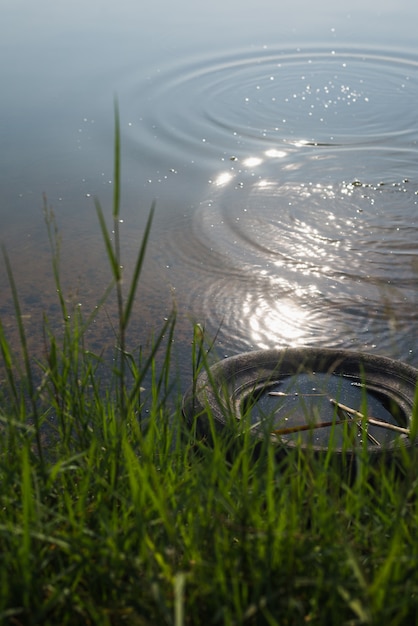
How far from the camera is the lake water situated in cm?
439

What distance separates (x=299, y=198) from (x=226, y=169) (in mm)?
788

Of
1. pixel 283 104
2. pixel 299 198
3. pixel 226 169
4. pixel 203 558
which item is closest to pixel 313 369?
pixel 203 558

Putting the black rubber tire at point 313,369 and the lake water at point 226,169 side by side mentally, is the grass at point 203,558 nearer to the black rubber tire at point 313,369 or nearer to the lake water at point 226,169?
the lake water at point 226,169

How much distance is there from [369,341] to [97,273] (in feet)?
5.63

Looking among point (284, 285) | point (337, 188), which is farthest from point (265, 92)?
point (284, 285)

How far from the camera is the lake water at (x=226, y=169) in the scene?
4391 mm

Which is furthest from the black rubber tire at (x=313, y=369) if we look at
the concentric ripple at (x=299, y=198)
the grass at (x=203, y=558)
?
the grass at (x=203, y=558)

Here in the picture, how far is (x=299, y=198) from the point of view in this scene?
5.88 meters

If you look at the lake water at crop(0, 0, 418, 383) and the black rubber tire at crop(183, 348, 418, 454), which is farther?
the lake water at crop(0, 0, 418, 383)

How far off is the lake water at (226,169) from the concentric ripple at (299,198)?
2cm

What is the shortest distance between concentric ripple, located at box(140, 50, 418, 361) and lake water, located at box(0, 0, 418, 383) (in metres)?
0.02

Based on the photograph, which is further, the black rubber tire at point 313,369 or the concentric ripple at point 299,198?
the concentric ripple at point 299,198

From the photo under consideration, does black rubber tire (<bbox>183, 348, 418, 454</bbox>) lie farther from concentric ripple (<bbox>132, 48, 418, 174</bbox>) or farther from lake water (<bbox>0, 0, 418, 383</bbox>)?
concentric ripple (<bbox>132, 48, 418, 174</bbox>)

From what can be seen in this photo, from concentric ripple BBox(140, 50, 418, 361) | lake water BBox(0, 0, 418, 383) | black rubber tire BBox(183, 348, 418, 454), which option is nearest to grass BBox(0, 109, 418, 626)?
lake water BBox(0, 0, 418, 383)
